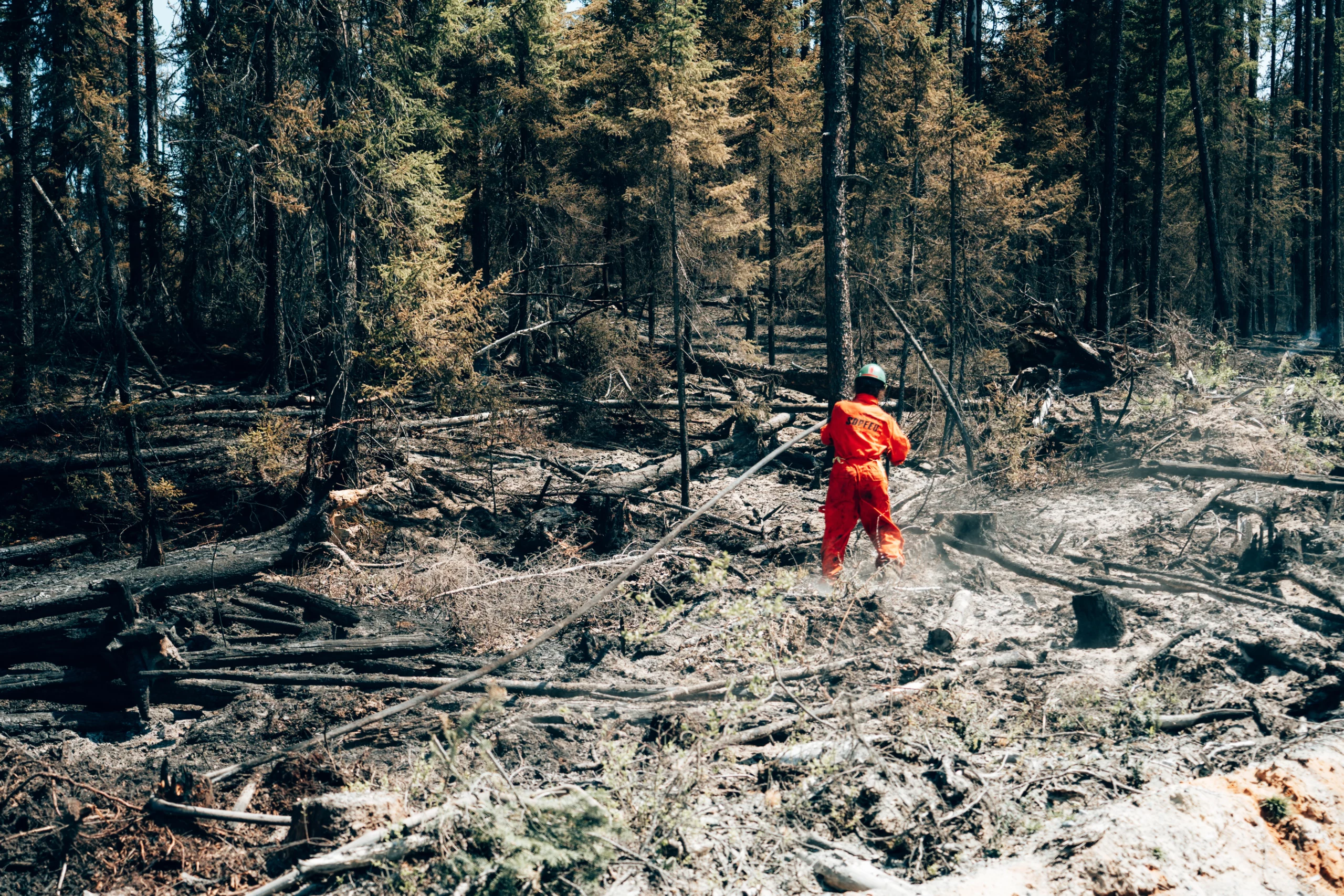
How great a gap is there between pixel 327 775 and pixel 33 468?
9483 mm

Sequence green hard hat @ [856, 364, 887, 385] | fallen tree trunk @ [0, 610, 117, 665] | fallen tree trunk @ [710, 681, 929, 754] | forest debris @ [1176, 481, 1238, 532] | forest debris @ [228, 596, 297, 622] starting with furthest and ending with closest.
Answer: forest debris @ [1176, 481, 1238, 532]
forest debris @ [228, 596, 297, 622]
green hard hat @ [856, 364, 887, 385]
fallen tree trunk @ [0, 610, 117, 665]
fallen tree trunk @ [710, 681, 929, 754]

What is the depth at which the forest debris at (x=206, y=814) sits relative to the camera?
5352 mm

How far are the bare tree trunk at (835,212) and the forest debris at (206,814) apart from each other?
32.9 ft

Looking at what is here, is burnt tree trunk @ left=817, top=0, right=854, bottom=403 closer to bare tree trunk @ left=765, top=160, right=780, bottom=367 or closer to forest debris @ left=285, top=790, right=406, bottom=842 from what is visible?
forest debris @ left=285, top=790, right=406, bottom=842

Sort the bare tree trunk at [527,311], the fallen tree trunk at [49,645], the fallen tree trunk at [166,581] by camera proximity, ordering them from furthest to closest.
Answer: the bare tree trunk at [527,311] → the fallen tree trunk at [166,581] → the fallen tree trunk at [49,645]

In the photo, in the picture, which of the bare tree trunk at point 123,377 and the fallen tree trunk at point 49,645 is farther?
the bare tree trunk at point 123,377

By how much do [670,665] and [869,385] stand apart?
3.53 m

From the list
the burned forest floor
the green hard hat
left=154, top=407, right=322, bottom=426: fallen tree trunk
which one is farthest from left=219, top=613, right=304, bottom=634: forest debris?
the green hard hat

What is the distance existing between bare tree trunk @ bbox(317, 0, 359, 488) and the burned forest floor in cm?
49

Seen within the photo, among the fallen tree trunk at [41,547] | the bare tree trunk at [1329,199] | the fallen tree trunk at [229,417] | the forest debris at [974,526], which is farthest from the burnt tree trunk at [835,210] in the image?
the bare tree trunk at [1329,199]

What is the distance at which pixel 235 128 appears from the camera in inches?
499

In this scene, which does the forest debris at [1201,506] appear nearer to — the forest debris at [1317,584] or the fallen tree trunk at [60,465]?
the forest debris at [1317,584]

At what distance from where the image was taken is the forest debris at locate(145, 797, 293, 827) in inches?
211

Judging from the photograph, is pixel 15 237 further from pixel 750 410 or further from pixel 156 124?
pixel 750 410
